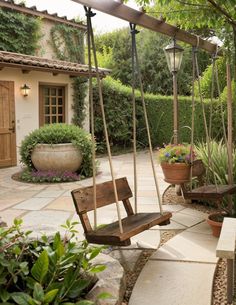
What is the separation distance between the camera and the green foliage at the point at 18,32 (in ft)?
33.8

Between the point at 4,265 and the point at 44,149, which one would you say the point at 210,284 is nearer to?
the point at 4,265

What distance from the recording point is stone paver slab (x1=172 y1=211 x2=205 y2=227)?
441 cm

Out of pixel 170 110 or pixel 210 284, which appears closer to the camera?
pixel 210 284

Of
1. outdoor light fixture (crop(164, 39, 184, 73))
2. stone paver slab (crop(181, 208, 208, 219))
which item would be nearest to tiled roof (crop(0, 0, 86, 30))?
outdoor light fixture (crop(164, 39, 184, 73))

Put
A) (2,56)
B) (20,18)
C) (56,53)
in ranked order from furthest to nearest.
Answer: (56,53) → (20,18) → (2,56)

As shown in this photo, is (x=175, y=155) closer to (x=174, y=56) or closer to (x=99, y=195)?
(x=174, y=56)

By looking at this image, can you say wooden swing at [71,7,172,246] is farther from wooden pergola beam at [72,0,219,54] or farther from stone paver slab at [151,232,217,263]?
stone paver slab at [151,232,217,263]

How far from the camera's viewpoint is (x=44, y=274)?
1.95 m

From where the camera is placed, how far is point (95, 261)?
2.63 meters

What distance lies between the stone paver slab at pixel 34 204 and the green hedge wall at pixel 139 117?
5817 millimetres

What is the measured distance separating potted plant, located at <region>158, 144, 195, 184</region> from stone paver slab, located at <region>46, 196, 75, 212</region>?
1.44 metres

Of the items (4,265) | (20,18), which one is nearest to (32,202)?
(4,265)

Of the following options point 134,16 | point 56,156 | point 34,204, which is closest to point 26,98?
point 56,156

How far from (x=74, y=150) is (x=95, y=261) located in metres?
5.12
